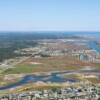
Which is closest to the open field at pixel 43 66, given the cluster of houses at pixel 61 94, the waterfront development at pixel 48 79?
the waterfront development at pixel 48 79

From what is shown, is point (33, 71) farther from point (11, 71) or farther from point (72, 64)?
point (72, 64)

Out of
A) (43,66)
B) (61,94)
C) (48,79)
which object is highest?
(61,94)

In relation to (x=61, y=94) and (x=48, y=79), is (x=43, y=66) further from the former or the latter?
(x=61, y=94)

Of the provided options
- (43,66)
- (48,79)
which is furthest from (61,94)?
(43,66)

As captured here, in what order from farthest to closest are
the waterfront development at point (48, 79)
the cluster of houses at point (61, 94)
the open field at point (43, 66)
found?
the open field at point (43, 66) < the waterfront development at point (48, 79) < the cluster of houses at point (61, 94)

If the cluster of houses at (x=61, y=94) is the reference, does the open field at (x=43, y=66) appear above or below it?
below

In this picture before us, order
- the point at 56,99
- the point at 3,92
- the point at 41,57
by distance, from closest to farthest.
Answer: the point at 56,99 < the point at 3,92 < the point at 41,57

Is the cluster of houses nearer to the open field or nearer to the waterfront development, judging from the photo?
the waterfront development

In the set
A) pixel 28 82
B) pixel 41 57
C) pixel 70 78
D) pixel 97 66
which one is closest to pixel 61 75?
pixel 70 78

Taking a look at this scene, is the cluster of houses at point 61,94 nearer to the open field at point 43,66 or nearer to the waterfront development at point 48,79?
the waterfront development at point 48,79
